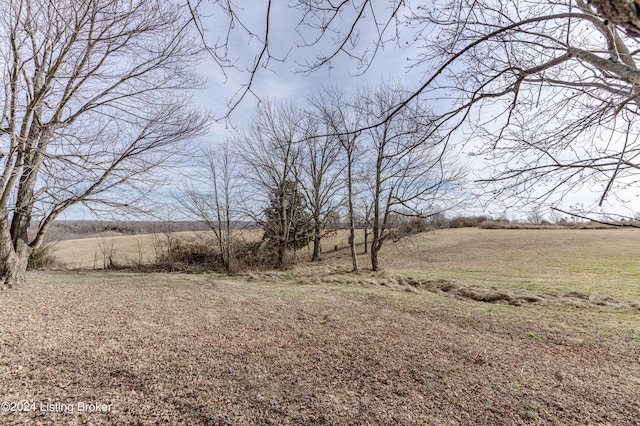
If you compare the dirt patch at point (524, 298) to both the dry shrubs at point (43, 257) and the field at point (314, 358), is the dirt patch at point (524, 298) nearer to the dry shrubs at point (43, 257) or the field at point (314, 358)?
the field at point (314, 358)

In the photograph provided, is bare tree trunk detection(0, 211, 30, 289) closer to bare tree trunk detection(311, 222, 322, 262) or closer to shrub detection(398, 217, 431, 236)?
→ bare tree trunk detection(311, 222, 322, 262)

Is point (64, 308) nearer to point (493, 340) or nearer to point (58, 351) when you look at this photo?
point (58, 351)

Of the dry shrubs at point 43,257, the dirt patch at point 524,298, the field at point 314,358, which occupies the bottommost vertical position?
the dirt patch at point 524,298

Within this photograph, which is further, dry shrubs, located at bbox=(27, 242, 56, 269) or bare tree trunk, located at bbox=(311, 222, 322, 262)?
bare tree trunk, located at bbox=(311, 222, 322, 262)

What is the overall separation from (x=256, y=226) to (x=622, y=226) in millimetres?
13894

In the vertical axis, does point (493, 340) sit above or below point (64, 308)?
below

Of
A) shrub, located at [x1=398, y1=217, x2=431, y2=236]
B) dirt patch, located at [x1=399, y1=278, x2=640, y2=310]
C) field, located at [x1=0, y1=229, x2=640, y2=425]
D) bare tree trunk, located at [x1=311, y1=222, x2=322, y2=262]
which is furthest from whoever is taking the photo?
bare tree trunk, located at [x1=311, y1=222, x2=322, y2=262]

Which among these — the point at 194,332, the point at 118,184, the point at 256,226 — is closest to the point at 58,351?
the point at 194,332

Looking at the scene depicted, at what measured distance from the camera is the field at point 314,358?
2.48 metres

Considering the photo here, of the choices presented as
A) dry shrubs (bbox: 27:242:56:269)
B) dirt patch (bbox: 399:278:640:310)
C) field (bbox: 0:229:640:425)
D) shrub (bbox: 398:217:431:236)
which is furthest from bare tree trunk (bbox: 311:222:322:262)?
dry shrubs (bbox: 27:242:56:269)

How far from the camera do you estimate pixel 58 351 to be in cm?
332

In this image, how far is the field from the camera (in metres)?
2.48

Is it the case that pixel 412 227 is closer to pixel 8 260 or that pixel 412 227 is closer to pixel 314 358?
pixel 314 358

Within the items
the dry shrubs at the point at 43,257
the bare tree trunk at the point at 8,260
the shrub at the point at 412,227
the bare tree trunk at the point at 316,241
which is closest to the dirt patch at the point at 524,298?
the shrub at the point at 412,227
